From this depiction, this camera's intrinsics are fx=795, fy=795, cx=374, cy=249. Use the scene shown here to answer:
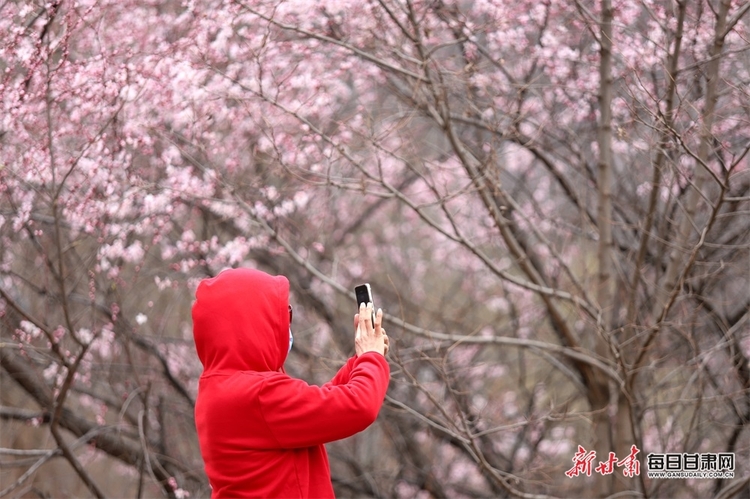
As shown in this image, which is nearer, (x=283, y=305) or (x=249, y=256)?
(x=283, y=305)

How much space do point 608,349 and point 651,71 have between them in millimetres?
1401

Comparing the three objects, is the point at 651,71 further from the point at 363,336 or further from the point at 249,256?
the point at 249,256

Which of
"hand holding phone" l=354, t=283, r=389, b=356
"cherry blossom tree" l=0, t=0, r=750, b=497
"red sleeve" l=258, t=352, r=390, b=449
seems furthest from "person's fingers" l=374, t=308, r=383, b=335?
"cherry blossom tree" l=0, t=0, r=750, b=497

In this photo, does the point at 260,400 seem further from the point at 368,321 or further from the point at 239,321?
the point at 368,321

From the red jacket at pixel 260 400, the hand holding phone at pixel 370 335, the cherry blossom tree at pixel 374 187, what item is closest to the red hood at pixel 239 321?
the red jacket at pixel 260 400

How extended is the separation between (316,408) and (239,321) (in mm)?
308

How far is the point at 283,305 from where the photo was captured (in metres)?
2.15

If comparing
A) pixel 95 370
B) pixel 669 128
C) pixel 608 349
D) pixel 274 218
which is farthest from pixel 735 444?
pixel 95 370

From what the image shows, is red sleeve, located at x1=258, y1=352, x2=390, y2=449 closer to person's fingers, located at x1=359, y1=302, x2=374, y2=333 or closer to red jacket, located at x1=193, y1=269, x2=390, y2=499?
red jacket, located at x1=193, y1=269, x2=390, y2=499

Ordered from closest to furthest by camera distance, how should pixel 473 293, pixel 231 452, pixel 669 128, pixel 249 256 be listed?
pixel 231 452 < pixel 669 128 < pixel 249 256 < pixel 473 293

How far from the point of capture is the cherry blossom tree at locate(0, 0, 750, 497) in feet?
11.3

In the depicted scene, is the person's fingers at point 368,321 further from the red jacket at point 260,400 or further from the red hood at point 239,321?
the red hood at point 239,321

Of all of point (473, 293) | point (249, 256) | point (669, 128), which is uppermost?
point (473, 293)

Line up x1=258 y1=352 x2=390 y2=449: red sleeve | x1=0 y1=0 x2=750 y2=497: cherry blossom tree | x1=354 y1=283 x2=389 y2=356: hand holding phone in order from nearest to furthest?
x1=258 y1=352 x2=390 y2=449: red sleeve → x1=354 y1=283 x2=389 y2=356: hand holding phone → x1=0 y1=0 x2=750 y2=497: cherry blossom tree
